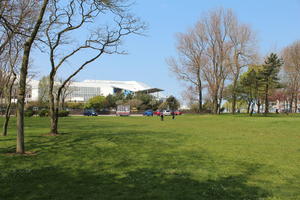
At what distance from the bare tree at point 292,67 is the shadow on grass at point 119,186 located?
58859mm

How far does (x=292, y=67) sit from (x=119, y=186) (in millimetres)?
62187

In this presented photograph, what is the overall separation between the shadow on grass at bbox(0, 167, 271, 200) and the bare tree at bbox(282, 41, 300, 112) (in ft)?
193

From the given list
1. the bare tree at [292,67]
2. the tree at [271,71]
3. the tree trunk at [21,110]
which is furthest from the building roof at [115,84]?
the tree trunk at [21,110]

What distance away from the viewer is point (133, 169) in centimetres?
770

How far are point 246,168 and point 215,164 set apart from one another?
0.92 meters

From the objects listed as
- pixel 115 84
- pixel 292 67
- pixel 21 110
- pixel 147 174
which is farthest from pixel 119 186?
pixel 115 84

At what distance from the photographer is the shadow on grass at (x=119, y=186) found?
17.7 ft

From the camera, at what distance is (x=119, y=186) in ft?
19.7

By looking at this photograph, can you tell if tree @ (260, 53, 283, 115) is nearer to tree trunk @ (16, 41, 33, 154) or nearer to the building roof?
tree trunk @ (16, 41, 33, 154)

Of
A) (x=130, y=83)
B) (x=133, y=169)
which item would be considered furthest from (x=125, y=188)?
(x=130, y=83)

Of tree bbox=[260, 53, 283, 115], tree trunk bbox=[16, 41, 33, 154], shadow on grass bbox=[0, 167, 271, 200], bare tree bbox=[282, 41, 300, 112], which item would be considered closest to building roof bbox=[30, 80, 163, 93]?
bare tree bbox=[282, 41, 300, 112]

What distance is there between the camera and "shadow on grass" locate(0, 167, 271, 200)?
5.39 meters

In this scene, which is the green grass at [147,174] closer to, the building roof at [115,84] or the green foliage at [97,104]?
the green foliage at [97,104]

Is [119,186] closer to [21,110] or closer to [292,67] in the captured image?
[21,110]
